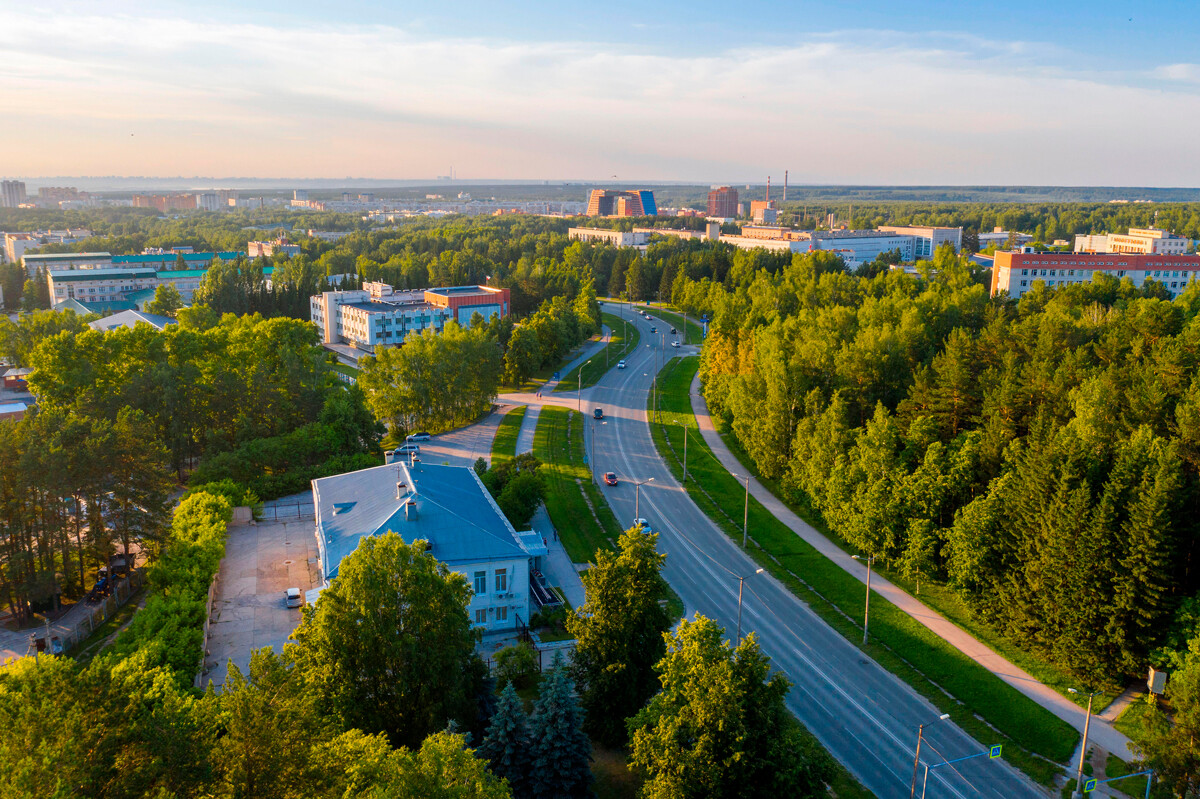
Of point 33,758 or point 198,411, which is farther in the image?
point 198,411

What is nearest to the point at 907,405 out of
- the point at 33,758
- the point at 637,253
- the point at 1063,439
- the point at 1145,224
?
the point at 1063,439

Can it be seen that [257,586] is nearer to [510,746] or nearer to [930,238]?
[510,746]

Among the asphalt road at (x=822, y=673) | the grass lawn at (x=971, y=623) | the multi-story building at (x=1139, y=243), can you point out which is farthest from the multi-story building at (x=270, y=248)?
the multi-story building at (x=1139, y=243)

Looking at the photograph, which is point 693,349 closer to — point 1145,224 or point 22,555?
point 22,555

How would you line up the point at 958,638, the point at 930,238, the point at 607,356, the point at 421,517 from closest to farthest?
the point at 958,638 → the point at 421,517 → the point at 607,356 → the point at 930,238

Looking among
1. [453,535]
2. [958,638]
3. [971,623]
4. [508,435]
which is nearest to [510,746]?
[453,535]

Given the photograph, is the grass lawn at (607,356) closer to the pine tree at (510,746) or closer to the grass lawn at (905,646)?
the grass lawn at (905,646)
